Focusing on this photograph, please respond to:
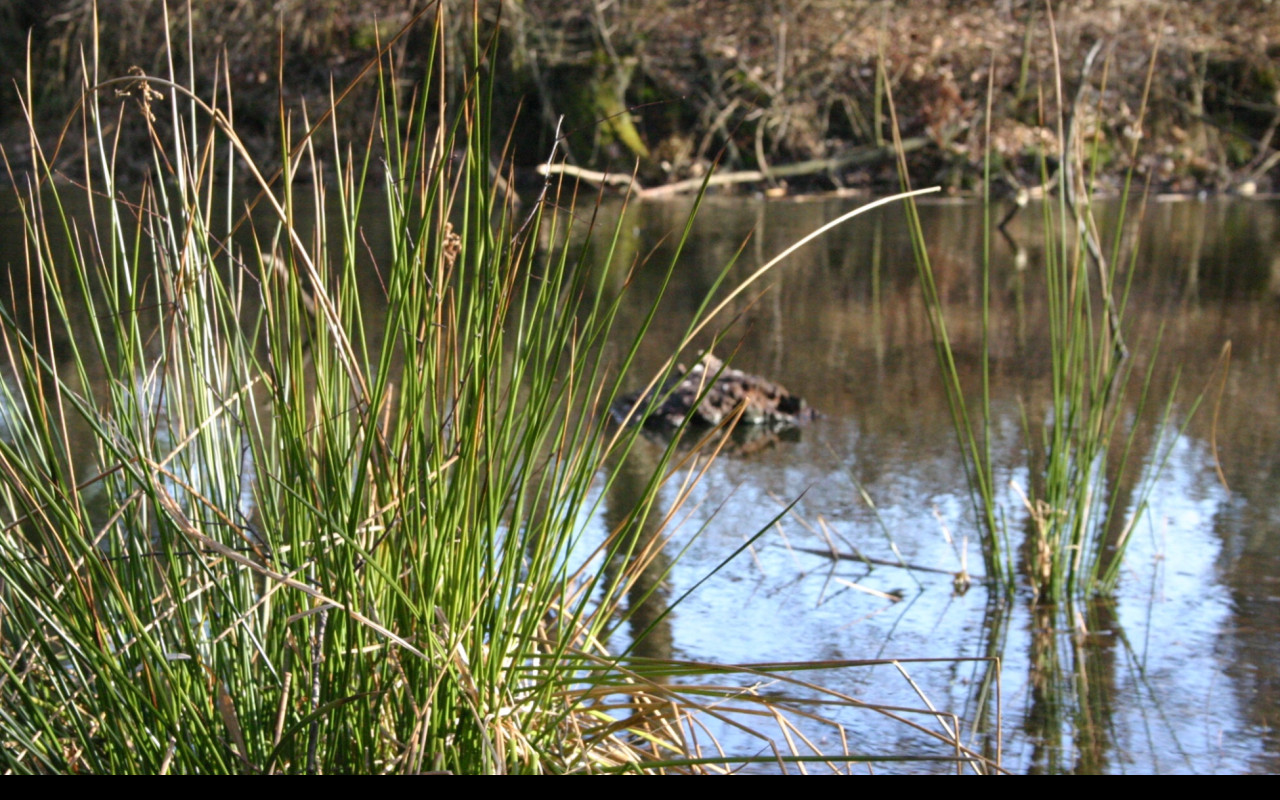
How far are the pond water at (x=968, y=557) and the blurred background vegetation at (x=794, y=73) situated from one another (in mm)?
4780

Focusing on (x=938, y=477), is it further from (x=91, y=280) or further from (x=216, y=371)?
(x=91, y=280)

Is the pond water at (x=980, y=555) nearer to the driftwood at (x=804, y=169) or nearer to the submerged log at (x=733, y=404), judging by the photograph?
the submerged log at (x=733, y=404)

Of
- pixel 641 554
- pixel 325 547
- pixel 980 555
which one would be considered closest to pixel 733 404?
pixel 980 555

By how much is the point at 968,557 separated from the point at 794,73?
7980 millimetres

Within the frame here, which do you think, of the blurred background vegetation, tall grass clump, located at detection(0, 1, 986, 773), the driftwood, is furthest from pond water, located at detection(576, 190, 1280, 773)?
the blurred background vegetation

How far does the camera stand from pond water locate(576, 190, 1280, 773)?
165 cm

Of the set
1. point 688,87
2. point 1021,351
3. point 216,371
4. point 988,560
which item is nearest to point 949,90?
point 688,87

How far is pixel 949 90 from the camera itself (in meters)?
9.51

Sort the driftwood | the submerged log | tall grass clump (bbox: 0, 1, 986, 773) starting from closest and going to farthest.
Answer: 1. tall grass clump (bbox: 0, 1, 986, 773)
2. the submerged log
3. the driftwood

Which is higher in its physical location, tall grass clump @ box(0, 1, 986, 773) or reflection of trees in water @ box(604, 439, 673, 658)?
tall grass clump @ box(0, 1, 986, 773)

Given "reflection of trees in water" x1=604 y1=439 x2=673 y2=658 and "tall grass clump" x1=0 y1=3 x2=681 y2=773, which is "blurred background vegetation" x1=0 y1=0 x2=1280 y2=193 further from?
"tall grass clump" x1=0 y1=3 x2=681 y2=773

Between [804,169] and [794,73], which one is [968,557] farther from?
[794,73]

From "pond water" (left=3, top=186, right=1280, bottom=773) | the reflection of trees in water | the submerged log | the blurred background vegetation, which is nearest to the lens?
"pond water" (left=3, top=186, right=1280, bottom=773)

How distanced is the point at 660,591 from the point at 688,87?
776 centimetres
